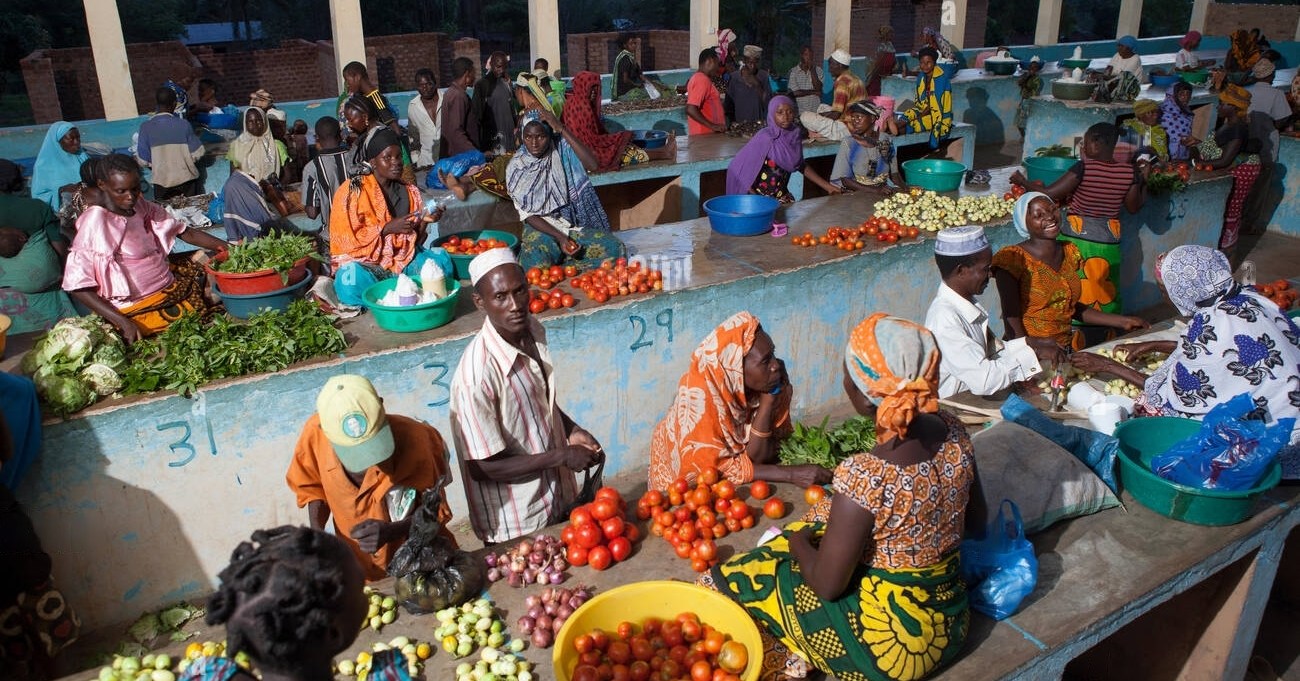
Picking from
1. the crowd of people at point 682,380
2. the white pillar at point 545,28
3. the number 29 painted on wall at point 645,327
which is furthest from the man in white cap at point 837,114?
the number 29 painted on wall at point 645,327

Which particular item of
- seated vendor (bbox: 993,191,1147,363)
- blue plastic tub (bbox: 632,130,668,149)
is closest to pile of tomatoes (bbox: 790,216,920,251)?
seated vendor (bbox: 993,191,1147,363)

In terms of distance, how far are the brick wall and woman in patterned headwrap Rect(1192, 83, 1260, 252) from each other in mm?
14365

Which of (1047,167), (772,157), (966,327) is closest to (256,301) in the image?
(966,327)

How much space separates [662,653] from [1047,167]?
21.6 feet

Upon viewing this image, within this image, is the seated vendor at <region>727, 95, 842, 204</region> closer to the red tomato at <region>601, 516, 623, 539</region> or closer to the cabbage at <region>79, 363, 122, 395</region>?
the red tomato at <region>601, 516, 623, 539</region>

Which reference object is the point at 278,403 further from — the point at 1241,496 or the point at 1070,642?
the point at 1241,496

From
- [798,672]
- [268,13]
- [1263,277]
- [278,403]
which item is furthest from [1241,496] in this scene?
[268,13]

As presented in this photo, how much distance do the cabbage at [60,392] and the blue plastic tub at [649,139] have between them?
6.33 m

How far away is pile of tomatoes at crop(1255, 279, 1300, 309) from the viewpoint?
6051 millimetres

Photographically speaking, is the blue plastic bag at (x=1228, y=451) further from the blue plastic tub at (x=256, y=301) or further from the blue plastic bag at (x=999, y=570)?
the blue plastic tub at (x=256, y=301)

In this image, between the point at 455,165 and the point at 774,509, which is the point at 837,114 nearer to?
the point at 455,165

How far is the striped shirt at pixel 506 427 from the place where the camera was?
11.6 feet

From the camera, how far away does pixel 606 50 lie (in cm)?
2252

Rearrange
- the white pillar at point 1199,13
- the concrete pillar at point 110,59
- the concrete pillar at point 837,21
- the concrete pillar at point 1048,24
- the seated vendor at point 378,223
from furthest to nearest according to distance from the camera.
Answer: the white pillar at point 1199,13
the concrete pillar at point 1048,24
the concrete pillar at point 837,21
the concrete pillar at point 110,59
the seated vendor at point 378,223
